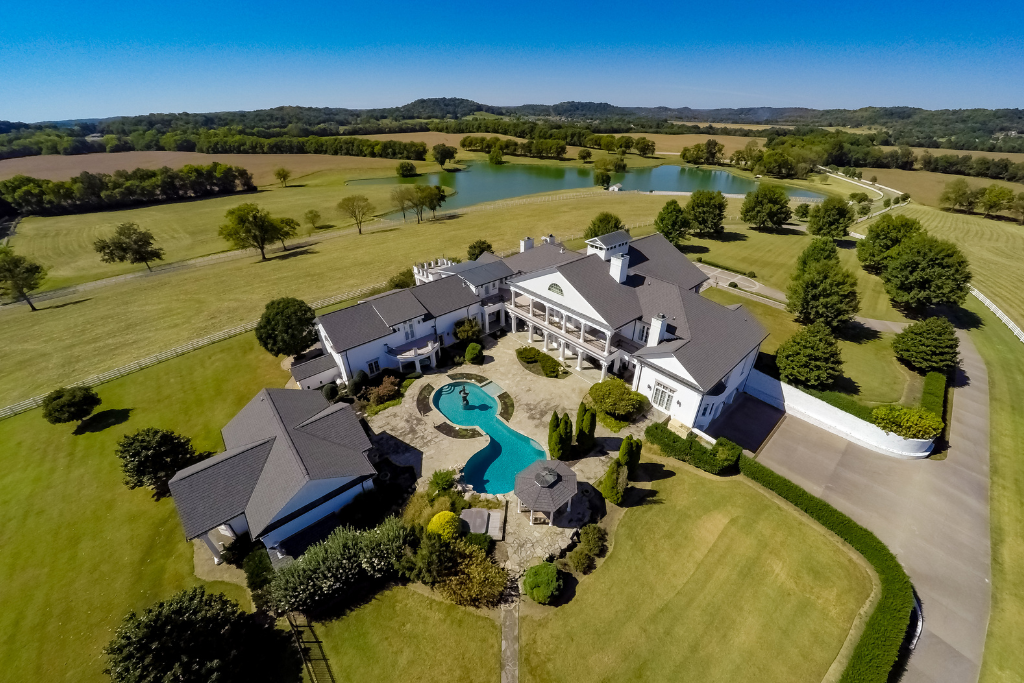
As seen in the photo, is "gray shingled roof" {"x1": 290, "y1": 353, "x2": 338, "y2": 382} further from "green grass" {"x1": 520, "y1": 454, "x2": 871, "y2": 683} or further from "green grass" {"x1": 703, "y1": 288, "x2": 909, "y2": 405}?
"green grass" {"x1": 703, "y1": 288, "x2": 909, "y2": 405}

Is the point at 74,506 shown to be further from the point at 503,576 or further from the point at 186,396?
the point at 503,576

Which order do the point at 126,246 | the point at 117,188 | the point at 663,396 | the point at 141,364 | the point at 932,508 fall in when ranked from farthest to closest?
the point at 117,188 → the point at 126,246 → the point at 141,364 → the point at 663,396 → the point at 932,508

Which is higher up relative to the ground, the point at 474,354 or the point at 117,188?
the point at 117,188

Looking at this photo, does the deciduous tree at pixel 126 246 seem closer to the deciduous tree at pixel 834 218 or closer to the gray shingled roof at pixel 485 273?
the gray shingled roof at pixel 485 273

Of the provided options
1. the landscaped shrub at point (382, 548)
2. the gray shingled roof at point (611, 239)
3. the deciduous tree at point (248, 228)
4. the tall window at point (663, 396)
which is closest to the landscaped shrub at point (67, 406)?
the landscaped shrub at point (382, 548)

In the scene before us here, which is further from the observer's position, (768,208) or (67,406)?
(768,208)

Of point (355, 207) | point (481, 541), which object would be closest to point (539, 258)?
point (481, 541)

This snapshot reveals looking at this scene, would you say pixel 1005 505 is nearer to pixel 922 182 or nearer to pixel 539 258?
pixel 539 258
